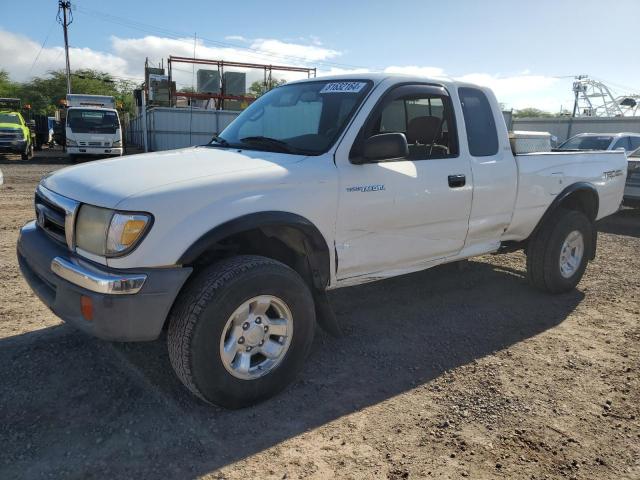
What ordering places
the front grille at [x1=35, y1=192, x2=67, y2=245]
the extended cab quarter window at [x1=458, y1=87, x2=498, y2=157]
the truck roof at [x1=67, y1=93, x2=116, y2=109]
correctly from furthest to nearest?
the truck roof at [x1=67, y1=93, x2=116, y2=109], the extended cab quarter window at [x1=458, y1=87, x2=498, y2=157], the front grille at [x1=35, y1=192, x2=67, y2=245]

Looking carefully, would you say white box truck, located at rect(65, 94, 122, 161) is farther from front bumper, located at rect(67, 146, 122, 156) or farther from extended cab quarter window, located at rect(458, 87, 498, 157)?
extended cab quarter window, located at rect(458, 87, 498, 157)

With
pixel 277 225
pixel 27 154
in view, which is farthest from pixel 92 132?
pixel 277 225

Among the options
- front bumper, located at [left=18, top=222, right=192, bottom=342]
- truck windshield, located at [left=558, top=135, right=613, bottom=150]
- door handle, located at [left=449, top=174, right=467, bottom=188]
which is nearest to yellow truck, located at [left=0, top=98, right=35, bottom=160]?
truck windshield, located at [left=558, top=135, right=613, bottom=150]

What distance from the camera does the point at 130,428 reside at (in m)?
2.79

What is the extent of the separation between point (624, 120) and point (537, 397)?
24.2 m

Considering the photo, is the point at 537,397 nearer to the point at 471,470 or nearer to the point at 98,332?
the point at 471,470

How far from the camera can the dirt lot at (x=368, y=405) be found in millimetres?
2578

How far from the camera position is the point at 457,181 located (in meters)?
3.97

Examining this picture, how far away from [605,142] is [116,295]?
40.3 ft

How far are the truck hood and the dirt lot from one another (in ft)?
3.98

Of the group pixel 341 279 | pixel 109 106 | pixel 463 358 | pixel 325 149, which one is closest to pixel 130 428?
pixel 341 279

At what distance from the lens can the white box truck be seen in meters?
20.3

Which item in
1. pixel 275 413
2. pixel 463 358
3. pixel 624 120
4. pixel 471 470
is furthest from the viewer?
pixel 624 120

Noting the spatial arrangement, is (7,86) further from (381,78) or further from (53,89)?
(381,78)
